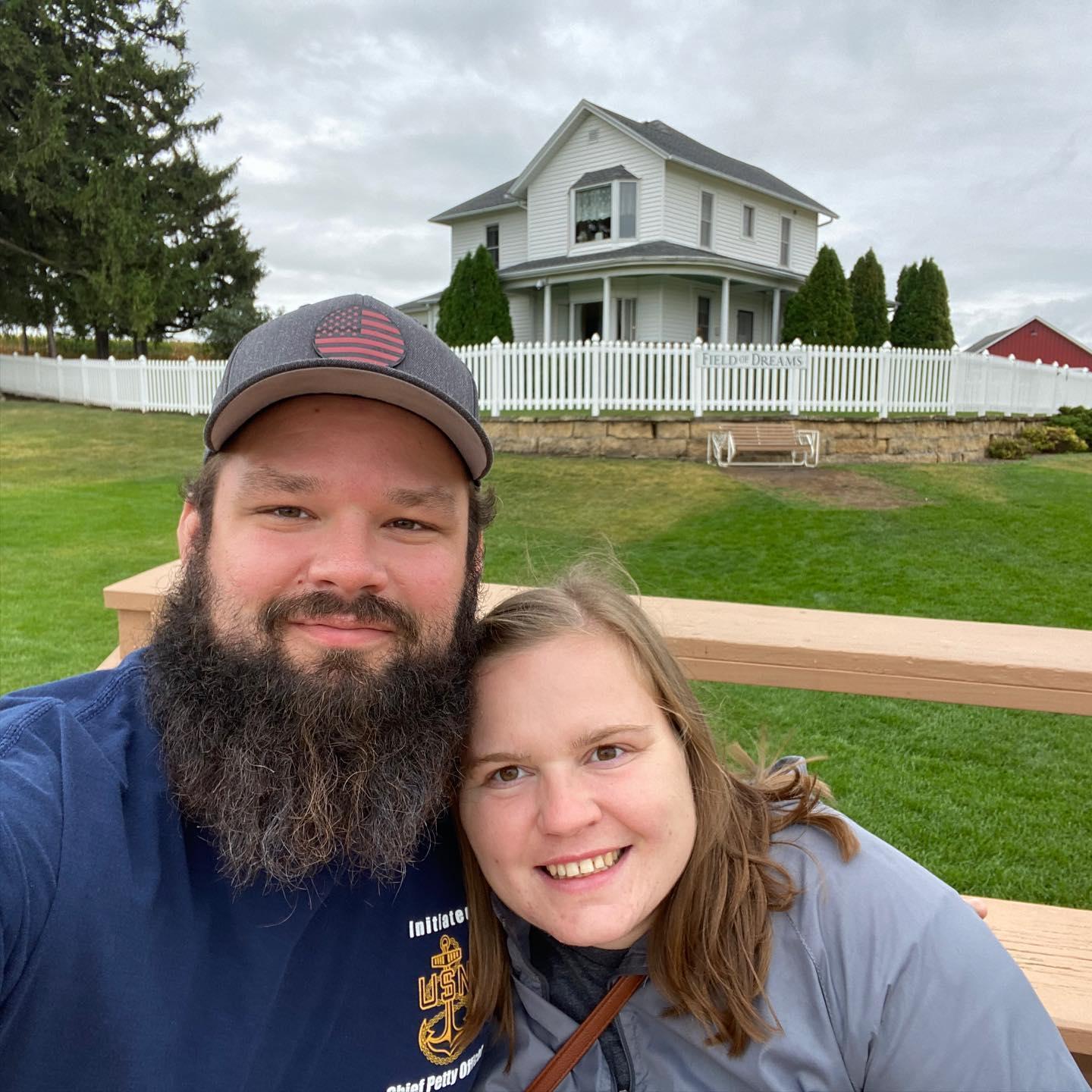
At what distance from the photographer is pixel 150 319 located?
85.9 feet

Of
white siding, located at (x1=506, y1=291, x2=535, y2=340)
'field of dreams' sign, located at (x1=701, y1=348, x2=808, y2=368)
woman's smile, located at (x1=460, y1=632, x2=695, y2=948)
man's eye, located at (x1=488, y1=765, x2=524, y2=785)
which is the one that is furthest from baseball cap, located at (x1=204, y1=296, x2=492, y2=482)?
white siding, located at (x1=506, y1=291, x2=535, y2=340)

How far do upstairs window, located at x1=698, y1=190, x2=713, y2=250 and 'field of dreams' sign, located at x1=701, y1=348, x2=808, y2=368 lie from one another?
34.2 ft

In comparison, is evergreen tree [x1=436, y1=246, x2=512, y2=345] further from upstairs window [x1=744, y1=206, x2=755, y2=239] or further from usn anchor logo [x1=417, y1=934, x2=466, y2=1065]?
usn anchor logo [x1=417, y1=934, x2=466, y2=1065]

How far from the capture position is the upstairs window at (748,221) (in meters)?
24.8

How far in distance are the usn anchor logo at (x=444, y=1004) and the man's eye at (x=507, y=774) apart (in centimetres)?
26

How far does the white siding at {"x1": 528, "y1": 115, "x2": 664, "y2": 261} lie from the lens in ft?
73.6

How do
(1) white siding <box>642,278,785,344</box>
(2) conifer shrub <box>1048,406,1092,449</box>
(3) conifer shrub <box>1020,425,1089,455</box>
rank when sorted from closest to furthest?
1. (3) conifer shrub <box>1020,425,1089,455</box>
2. (2) conifer shrub <box>1048,406,1092,449</box>
3. (1) white siding <box>642,278,785,344</box>

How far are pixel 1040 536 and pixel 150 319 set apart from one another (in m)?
25.4

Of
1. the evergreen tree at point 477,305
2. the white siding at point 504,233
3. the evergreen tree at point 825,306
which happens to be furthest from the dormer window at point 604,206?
the evergreen tree at point 825,306

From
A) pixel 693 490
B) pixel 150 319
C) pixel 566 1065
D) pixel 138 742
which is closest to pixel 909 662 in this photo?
pixel 566 1065

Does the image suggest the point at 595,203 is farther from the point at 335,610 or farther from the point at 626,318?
the point at 335,610

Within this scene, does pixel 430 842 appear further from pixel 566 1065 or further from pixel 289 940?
pixel 566 1065

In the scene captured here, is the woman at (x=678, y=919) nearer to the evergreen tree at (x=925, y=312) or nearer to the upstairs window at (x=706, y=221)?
the upstairs window at (x=706, y=221)

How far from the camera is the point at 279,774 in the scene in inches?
52.3
